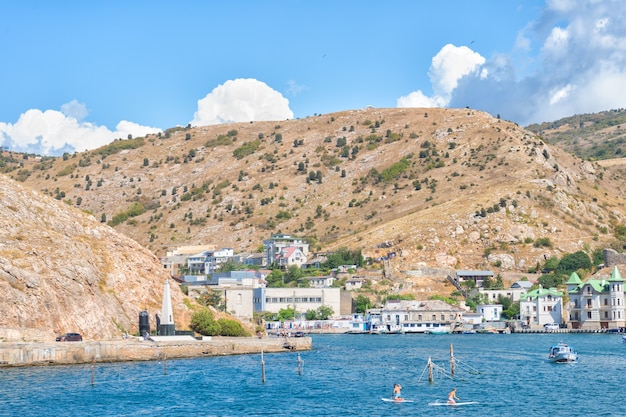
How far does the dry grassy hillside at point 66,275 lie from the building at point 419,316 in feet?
209

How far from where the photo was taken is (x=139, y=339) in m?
97.9

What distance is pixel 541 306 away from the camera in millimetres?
172500

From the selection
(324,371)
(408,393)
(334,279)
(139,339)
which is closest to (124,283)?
(139,339)

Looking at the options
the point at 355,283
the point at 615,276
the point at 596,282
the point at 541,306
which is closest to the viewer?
the point at 615,276

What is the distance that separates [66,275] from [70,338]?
8007 millimetres

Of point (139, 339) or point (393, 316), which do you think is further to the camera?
point (393, 316)

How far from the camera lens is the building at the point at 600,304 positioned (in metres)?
166

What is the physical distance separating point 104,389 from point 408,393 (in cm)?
2399

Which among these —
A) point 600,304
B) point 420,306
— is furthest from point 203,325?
point 600,304

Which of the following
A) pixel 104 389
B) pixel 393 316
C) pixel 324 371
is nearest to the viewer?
pixel 104 389

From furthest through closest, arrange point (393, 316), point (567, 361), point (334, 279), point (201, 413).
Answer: point (334, 279) < point (393, 316) < point (567, 361) < point (201, 413)

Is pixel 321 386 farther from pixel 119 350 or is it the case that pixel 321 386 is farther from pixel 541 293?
pixel 541 293

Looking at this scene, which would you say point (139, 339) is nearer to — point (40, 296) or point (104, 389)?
point (40, 296)

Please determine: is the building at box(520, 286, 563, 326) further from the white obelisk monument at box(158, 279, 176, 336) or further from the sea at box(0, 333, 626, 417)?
the white obelisk monument at box(158, 279, 176, 336)
